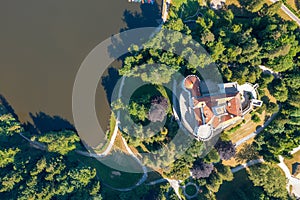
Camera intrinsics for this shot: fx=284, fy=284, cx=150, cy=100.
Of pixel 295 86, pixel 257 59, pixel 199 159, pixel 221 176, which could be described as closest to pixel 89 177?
pixel 199 159

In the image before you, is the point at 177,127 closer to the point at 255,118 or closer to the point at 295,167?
the point at 255,118

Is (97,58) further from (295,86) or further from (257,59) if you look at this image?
(295,86)

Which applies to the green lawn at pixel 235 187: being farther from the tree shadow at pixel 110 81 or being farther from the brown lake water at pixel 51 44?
the tree shadow at pixel 110 81

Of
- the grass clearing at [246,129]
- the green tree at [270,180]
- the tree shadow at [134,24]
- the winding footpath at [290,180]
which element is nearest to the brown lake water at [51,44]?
the tree shadow at [134,24]

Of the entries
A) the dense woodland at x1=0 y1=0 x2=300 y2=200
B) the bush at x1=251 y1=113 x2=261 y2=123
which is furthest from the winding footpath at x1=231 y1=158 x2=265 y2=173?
the bush at x1=251 y1=113 x2=261 y2=123

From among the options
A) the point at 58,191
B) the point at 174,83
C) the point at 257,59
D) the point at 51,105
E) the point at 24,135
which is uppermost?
the point at 257,59

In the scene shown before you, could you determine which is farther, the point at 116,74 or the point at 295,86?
the point at 116,74
